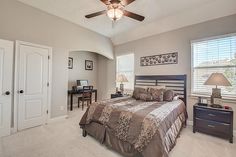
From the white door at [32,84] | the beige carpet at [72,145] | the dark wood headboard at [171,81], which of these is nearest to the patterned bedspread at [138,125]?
the beige carpet at [72,145]

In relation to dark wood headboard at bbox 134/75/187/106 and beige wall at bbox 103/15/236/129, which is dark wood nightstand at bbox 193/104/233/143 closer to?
beige wall at bbox 103/15/236/129

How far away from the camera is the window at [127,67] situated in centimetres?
509

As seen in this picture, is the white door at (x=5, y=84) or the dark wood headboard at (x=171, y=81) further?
the dark wood headboard at (x=171, y=81)

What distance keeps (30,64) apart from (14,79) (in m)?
0.51

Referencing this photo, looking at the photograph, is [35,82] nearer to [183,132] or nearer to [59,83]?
[59,83]

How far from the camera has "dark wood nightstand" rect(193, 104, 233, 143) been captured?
2.59 m

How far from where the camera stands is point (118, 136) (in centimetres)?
209

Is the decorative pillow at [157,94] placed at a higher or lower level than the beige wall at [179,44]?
lower

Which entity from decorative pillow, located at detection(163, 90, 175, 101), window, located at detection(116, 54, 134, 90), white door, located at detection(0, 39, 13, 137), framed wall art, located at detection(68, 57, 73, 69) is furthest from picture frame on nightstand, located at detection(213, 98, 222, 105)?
framed wall art, located at detection(68, 57, 73, 69)

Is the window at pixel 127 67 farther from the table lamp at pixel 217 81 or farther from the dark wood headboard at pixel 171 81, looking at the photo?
the table lamp at pixel 217 81

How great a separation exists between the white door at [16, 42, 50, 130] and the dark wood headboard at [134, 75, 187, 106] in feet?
10.5

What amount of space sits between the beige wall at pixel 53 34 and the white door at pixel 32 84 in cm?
23

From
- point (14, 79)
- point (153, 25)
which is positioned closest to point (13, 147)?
point (14, 79)

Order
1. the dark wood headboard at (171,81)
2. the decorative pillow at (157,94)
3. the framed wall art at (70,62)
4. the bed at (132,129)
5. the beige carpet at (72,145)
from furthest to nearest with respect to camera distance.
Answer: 1. the framed wall art at (70,62)
2. the dark wood headboard at (171,81)
3. the decorative pillow at (157,94)
4. the beige carpet at (72,145)
5. the bed at (132,129)
